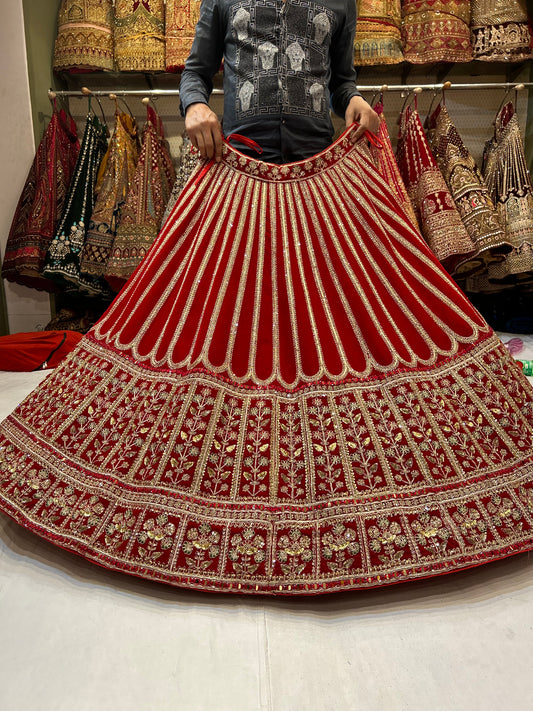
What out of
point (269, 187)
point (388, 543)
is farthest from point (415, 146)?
point (388, 543)

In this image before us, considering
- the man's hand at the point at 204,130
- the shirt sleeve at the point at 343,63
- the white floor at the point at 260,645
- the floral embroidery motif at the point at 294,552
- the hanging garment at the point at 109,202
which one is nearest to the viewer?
the white floor at the point at 260,645

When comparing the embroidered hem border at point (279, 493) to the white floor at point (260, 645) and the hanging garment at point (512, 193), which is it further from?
the hanging garment at point (512, 193)

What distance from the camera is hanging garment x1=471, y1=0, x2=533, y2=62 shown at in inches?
91.0

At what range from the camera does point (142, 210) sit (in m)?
2.29

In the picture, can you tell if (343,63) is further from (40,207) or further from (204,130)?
(40,207)

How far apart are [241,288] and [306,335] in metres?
0.17

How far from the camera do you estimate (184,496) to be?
0.79 m

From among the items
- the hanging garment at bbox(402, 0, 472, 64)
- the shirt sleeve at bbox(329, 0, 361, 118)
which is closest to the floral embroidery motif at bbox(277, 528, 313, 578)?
the shirt sleeve at bbox(329, 0, 361, 118)

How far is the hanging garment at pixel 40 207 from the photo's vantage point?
2.27 m

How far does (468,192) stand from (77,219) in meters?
1.91

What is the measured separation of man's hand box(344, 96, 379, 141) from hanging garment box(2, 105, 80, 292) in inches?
67.0

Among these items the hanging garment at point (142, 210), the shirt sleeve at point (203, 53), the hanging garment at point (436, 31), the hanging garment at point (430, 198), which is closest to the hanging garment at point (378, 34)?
the hanging garment at point (436, 31)

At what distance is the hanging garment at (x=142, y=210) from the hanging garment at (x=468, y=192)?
1.41m

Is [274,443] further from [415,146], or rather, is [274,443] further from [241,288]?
[415,146]
